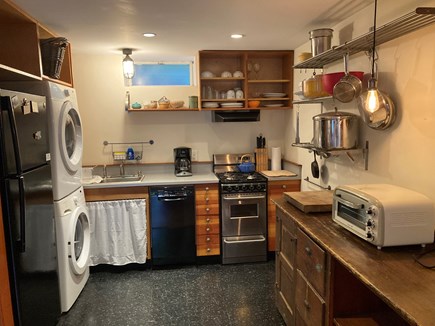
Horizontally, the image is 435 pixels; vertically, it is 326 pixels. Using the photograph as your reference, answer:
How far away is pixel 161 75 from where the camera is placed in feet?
13.2

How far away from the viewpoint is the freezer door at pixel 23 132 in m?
1.75

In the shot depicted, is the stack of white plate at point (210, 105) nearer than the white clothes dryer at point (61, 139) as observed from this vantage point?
No

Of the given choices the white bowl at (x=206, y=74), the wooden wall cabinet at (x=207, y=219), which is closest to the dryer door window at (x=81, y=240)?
the wooden wall cabinet at (x=207, y=219)

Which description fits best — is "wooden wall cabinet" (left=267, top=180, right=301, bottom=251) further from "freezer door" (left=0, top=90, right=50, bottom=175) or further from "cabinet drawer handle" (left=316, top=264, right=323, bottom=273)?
"freezer door" (left=0, top=90, right=50, bottom=175)

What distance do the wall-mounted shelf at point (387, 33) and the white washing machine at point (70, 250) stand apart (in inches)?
89.2

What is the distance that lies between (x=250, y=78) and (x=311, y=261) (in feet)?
8.62

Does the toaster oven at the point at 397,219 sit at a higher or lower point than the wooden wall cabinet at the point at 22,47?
lower

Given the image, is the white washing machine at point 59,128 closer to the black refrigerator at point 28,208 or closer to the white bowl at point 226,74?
the black refrigerator at point 28,208

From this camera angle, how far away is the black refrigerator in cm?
179

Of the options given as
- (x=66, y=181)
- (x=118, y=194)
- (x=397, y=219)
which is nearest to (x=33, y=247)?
(x=66, y=181)

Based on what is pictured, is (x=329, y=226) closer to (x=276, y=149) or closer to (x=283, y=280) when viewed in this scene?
(x=283, y=280)

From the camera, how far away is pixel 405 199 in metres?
1.54

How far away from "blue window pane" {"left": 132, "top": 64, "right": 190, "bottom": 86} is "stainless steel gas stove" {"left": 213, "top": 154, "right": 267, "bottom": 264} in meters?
1.38

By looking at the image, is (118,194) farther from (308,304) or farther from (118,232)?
(308,304)
